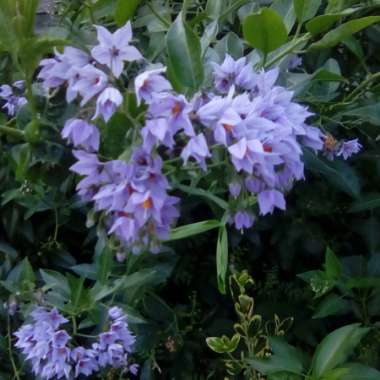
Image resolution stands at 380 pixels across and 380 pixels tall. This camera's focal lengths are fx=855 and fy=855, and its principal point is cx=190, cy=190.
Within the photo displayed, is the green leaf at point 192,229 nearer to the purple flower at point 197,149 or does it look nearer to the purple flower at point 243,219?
the purple flower at point 243,219

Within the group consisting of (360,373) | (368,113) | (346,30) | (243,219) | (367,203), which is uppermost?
(346,30)

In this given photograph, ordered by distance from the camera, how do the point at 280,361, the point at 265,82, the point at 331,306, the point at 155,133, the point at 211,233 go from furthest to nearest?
the point at 211,233 → the point at 331,306 → the point at 280,361 → the point at 265,82 → the point at 155,133

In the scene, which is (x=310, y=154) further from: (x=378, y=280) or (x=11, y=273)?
(x=11, y=273)

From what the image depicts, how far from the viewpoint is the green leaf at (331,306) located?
5.04 feet

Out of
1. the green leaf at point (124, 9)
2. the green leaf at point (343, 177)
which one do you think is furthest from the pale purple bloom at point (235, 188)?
the green leaf at point (343, 177)

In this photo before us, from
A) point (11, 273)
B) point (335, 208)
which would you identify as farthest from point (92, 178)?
point (335, 208)

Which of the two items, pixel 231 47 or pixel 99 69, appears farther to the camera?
pixel 231 47

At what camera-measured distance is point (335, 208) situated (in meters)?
1.68

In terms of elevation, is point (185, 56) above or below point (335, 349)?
above

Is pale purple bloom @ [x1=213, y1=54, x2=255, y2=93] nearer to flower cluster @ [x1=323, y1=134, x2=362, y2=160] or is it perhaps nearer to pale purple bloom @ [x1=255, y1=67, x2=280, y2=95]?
pale purple bloom @ [x1=255, y1=67, x2=280, y2=95]

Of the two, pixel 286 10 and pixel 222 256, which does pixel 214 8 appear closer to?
pixel 286 10

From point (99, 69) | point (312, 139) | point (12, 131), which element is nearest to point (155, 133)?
point (99, 69)

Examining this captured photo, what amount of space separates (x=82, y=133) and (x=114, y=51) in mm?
103

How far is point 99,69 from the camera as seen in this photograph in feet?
3.28
